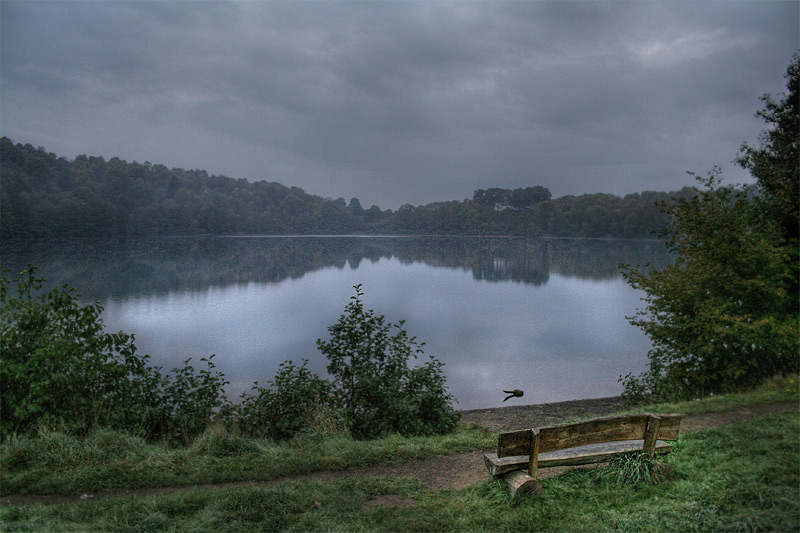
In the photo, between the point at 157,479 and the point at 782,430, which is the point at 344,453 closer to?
the point at 157,479

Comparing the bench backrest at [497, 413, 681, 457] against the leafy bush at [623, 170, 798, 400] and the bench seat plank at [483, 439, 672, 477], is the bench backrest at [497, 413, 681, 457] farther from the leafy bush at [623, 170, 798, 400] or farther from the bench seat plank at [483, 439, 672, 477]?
the leafy bush at [623, 170, 798, 400]

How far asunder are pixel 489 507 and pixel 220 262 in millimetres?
49128

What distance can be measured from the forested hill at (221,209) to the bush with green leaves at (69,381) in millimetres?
13121

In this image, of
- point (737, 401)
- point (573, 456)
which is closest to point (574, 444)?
point (573, 456)

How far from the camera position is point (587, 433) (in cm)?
420

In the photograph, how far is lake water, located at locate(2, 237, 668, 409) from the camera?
15203 millimetres

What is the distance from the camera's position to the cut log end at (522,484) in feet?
12.9

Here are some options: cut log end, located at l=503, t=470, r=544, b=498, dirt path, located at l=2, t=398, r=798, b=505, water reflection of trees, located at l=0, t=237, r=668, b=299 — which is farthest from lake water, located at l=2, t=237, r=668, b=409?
cut log end, located at l=503, t=470, r=544, b=498

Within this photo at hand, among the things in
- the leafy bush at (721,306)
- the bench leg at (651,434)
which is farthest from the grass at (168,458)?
the leafy bush at (721,306)

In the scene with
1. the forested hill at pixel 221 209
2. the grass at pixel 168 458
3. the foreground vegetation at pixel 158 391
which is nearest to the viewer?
the grass at pixel 168 458

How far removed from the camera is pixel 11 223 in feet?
57.6

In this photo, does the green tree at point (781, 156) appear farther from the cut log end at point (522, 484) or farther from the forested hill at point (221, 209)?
the cut log end at point (522, 484)

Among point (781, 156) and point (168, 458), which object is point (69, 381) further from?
point (781, 156)

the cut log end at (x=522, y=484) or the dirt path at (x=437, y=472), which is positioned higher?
the cut log end at (x=522, y=484)
